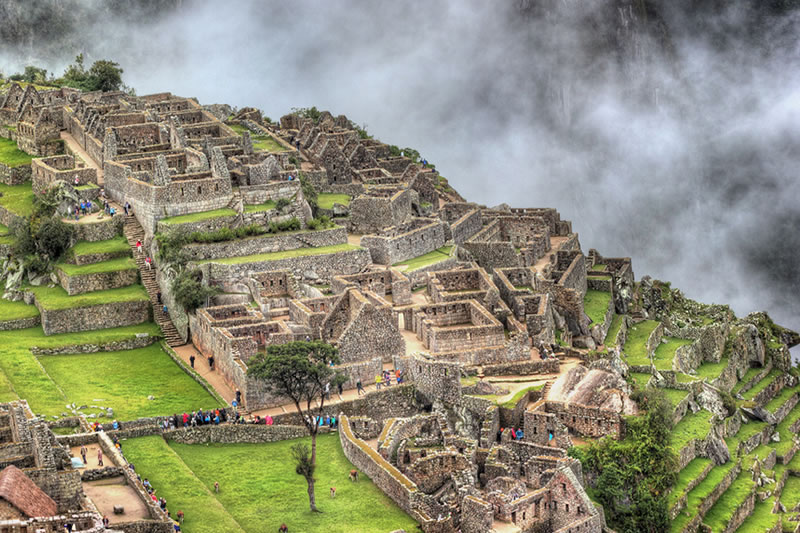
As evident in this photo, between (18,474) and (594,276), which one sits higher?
(594,276)

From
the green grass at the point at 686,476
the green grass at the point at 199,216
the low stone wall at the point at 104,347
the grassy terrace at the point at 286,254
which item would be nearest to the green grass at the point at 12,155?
the green grass at the point at 199,216

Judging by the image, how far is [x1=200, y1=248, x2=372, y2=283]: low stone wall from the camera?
240 ft

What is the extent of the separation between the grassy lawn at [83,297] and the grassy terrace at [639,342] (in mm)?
22378

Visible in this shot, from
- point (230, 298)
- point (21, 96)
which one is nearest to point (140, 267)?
point (230, 298)

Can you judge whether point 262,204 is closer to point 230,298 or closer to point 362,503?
point 230,298

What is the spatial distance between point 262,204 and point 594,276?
60.1ft

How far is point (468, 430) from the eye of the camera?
210 feet

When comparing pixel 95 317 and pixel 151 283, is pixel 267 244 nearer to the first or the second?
pixel 151 283

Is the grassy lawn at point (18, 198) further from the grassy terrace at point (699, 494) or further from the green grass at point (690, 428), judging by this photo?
the grassy terrace at point (699, 494)

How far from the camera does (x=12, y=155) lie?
87.3 meters

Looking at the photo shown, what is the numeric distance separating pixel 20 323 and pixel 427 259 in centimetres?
1954

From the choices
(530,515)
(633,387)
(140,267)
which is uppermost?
(140,267)

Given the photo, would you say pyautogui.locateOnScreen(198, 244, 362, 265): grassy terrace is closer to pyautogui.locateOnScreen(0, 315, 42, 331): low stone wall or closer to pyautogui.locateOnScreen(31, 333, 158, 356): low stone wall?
pyautogui.locateOnScreen(31, 333, 158, 356): low stone wall

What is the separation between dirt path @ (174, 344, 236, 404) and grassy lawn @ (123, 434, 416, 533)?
12.1 feet
